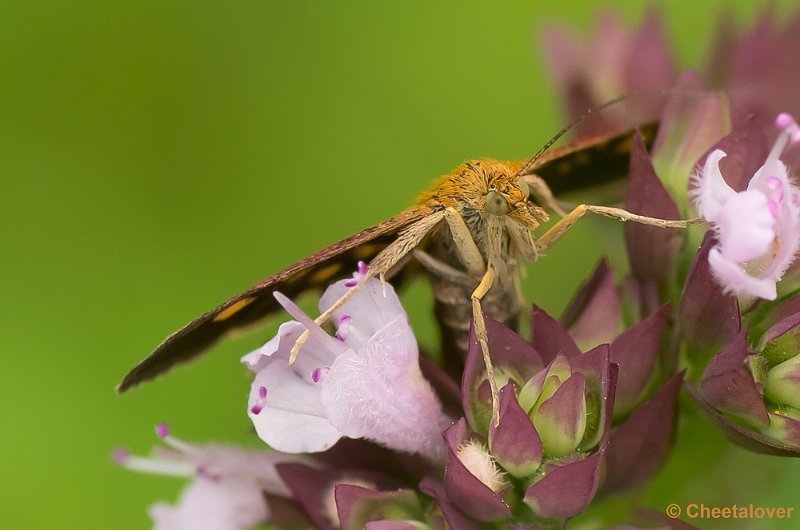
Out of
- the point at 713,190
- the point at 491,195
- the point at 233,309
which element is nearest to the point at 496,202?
the point at 491,195

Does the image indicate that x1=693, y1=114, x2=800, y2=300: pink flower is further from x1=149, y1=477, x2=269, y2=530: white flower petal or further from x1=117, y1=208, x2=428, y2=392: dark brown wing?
x1=149, y1=477, x2=269, y2=530: white flower petal

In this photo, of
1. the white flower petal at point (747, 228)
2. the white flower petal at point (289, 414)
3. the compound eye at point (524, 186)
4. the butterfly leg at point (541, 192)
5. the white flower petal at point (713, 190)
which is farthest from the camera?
the butterfly leg at point (541, 192)

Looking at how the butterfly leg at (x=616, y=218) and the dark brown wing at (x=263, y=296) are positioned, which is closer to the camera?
the dark brown wing at (x=263, y=296)

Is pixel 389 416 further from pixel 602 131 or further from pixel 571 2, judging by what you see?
pixel 571 2

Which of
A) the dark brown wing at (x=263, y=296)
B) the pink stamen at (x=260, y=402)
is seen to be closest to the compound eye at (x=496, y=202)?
the dark brown wing at (x=263, y=296)

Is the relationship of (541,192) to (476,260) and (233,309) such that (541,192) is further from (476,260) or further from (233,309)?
(233,309)

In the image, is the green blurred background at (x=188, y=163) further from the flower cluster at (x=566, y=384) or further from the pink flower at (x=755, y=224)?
the pink flower at (x=755, y=224)

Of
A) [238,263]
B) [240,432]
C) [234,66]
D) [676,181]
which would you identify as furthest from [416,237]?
[234,66]
